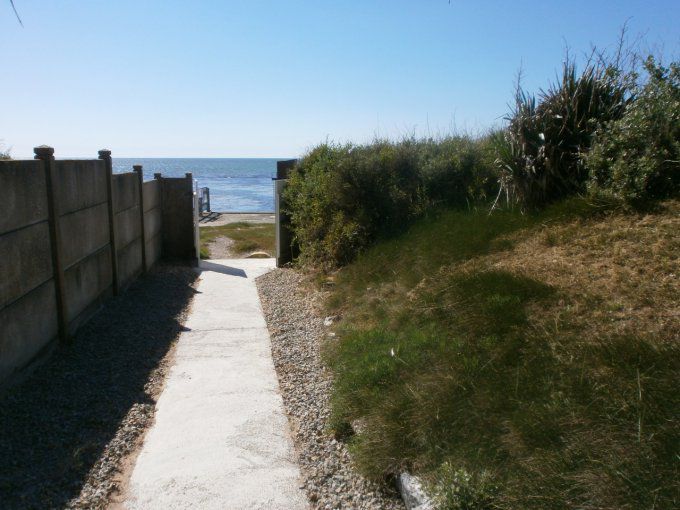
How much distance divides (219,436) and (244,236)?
47.3ft

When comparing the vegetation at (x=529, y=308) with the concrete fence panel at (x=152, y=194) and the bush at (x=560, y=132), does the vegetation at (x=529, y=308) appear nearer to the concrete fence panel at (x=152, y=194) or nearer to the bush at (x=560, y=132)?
the bush at (x=560, y=132)

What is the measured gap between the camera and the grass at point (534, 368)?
2.88m

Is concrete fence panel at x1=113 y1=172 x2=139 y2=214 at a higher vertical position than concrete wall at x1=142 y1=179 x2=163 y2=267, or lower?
higher

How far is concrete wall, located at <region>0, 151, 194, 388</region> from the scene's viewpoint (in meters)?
5.03

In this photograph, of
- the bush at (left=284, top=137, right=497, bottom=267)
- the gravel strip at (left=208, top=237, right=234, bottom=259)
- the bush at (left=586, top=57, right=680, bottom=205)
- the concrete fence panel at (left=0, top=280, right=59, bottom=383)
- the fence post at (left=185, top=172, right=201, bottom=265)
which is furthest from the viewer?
the gravel strip at (left=208, top=237, right=234, bottom=259)

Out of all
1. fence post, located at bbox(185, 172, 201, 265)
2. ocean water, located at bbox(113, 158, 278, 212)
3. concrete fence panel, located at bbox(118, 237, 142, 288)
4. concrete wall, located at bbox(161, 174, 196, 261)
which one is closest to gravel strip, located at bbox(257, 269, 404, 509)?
concrete fence panel, located at bbox(118, 237, 142, 288)

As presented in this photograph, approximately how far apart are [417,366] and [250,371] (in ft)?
7.07

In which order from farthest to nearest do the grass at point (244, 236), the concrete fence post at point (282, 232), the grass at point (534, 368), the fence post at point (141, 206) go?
the grass at point (244, 236), the concrete fence post at point (282, 232), the fence post at point (141, 206), the grass at point (534, 368)

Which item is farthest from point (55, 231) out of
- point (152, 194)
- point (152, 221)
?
point (152, 194)

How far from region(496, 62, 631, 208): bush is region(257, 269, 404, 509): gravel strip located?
124 inches

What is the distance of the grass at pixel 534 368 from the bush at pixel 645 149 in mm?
290

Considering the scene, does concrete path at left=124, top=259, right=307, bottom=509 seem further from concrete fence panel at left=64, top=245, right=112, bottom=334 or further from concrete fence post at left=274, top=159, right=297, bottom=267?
concrete fence post at left=274, top=159, right=297, bottom=267

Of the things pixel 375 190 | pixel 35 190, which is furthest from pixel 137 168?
pixel 35 190

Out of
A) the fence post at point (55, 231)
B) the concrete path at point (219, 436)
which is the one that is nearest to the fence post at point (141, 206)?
the concrete path at point (219, 436)
